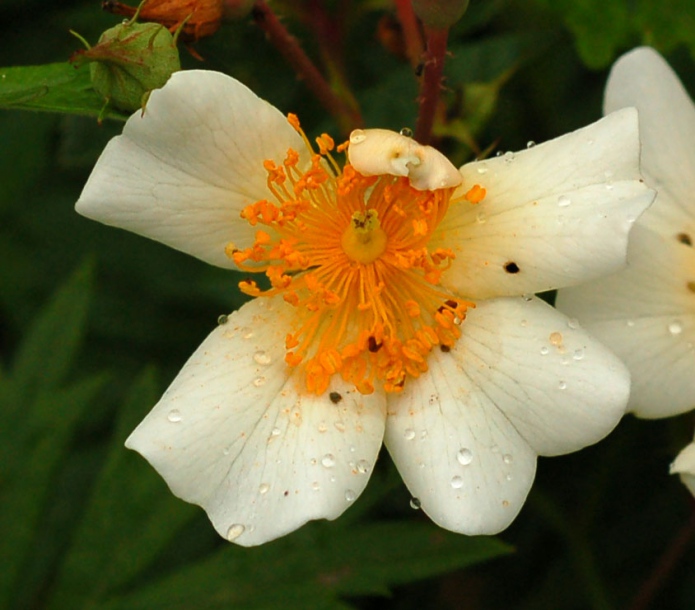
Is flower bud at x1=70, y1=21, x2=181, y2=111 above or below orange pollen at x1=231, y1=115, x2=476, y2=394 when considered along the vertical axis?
above

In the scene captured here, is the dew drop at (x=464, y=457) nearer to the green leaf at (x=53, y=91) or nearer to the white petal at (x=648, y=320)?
the white petal at (x=648, y=320)

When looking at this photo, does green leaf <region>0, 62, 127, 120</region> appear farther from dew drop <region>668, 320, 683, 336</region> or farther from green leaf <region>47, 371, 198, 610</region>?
dew drop <region>668, 320, 683, 336</region>

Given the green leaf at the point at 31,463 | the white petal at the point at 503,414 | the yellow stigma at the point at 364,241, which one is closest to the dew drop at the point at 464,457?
the white petal at the point at 503,414

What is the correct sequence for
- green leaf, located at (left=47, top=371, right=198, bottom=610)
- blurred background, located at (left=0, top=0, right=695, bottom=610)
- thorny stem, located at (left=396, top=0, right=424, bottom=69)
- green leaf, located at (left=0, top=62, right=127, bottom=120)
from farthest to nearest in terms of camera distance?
green leaf, located at (left=47, top=371, right=198, bottom=610), blurred background, located at (left=0, top=0, right=695, bottom=610), thorny stem, located at (left=396, top=0, right=424, bottom=69), green leaf, located at (left=0, top=62, right=127, bottom=120)

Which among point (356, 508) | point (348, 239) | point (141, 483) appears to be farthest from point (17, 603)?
point (348, 239)

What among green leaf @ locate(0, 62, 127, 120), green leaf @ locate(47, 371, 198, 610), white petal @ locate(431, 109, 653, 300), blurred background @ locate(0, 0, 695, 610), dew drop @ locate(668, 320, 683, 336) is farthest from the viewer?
green leaf @ locate(47, 371, 198, 610)

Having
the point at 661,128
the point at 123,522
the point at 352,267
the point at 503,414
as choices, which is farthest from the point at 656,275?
the point at 123,522

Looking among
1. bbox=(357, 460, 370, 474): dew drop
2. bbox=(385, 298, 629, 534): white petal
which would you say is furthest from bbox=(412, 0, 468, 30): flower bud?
bbox=(357, 460, 370, 474): dew drop
